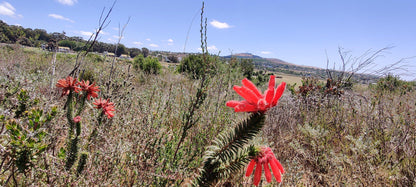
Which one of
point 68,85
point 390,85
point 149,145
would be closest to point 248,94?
point 68,85

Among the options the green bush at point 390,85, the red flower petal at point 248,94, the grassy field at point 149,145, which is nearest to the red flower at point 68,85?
the grassy field at point 149,145

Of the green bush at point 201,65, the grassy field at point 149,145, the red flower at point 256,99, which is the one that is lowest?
the grassy field at point 149,145

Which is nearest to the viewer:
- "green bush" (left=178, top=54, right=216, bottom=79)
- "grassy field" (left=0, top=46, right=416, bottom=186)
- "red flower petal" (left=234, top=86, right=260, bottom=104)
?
"red flower petal" (left=234, top=86, right=260, bottom=104)

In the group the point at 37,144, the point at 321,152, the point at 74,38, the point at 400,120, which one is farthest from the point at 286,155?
the point at 74,38

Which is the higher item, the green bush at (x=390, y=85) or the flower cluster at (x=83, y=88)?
the green bush at (x=390, y=85)

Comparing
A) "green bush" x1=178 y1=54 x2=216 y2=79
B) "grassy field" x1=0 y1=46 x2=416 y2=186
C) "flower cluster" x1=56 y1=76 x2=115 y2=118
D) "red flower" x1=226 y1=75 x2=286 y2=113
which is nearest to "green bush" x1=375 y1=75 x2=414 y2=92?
"grassy field" x1=0 y1=46 x2=416 y2=186

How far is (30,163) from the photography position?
1238mm

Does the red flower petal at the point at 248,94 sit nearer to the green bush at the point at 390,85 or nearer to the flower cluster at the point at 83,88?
the flower cluster at the point at 83,88

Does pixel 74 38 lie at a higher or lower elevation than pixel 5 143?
higher

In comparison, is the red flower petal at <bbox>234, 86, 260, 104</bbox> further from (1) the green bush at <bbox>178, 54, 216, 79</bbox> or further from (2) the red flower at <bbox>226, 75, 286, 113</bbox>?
(1) the green bush at <bbox>178, 54, 216, 79</bbox>

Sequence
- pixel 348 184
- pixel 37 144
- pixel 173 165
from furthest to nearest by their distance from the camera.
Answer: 1. pixel 348 184
2. pixel 173 165
3. pixel 37 144

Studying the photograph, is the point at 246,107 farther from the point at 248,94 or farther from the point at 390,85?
the point at 390,85

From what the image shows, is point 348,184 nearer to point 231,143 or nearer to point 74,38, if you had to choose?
point 231,143

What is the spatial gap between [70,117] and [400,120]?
4.22 metres
